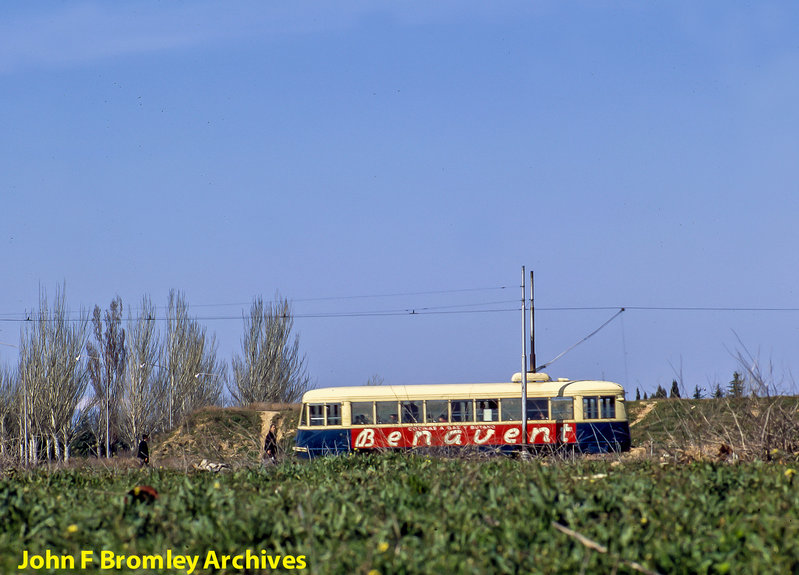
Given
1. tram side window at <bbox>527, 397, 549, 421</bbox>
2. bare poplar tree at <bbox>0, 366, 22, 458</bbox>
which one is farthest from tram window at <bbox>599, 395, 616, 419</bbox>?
bare poplar tree at <bbox>0, 366, 22, 458</bbox>

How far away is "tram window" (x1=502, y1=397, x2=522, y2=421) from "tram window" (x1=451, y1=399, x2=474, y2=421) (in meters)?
1.17

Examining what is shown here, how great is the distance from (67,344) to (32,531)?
184ft

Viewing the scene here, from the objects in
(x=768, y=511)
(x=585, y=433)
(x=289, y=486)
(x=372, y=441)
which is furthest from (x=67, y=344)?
(x=768, y=511)

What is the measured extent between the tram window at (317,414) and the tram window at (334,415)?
0.72 feet

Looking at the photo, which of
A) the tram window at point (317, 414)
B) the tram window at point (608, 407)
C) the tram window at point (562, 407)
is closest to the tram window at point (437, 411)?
the tram window at point (317, 414)

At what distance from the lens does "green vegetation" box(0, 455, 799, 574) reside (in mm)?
5195

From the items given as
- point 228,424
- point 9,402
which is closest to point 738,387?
point 228,424

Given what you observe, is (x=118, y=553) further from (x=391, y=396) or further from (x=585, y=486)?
(x=391, y=396)

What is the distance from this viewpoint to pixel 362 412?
2858 cm

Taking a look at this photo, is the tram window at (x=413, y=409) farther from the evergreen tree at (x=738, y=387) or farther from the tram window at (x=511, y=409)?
the evergreen tree at (x=738, y=387)

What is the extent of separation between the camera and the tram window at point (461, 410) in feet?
92.2

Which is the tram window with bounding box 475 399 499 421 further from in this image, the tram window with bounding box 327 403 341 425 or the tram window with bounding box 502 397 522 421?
the tram window with bounding box 327 403 341 425

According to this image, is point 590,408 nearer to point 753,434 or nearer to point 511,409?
point 511,409

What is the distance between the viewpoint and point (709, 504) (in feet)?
21.5
